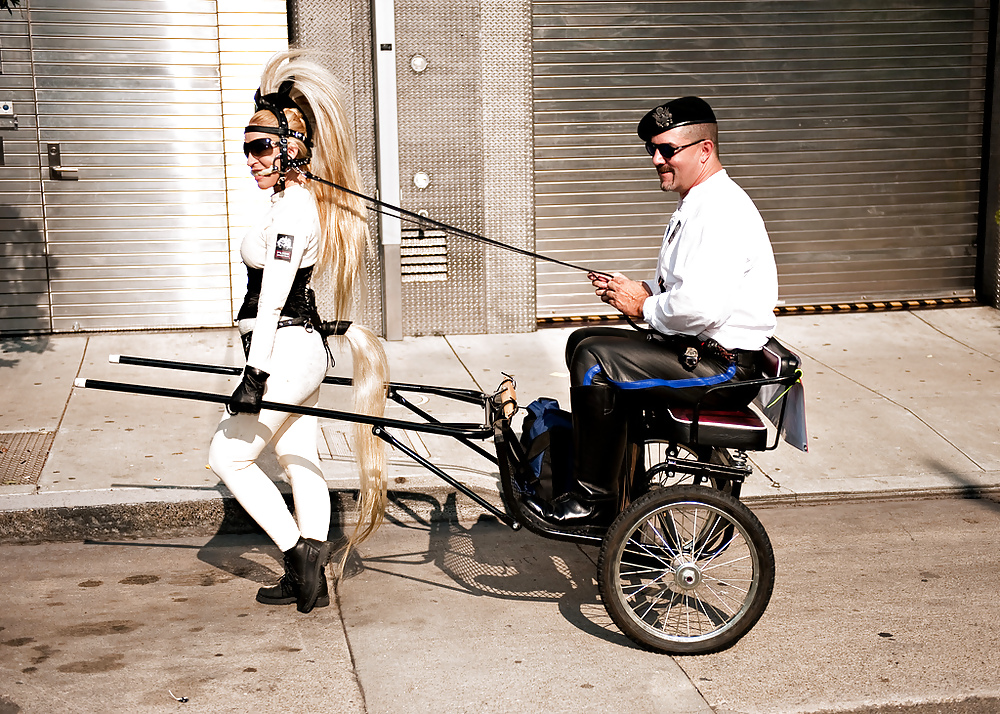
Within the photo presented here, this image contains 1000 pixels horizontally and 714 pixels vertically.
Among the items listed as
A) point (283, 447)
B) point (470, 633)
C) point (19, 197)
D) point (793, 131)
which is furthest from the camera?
point (793, 131)

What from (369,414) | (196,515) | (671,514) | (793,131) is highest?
(793,131)

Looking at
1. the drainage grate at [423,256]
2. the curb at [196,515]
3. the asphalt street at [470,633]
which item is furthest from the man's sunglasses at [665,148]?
the drainage grate at [423,256]

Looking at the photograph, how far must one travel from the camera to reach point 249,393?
423cm

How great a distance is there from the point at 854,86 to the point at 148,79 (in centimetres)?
590

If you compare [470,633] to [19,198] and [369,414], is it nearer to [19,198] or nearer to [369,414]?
[369,414]

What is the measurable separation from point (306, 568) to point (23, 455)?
2.54 metres

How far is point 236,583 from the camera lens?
16.3 feet

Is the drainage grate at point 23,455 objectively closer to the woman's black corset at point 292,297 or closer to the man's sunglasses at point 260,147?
the woman's black corset at point 292,297

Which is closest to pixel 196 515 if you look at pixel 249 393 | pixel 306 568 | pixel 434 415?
pixel 306 568

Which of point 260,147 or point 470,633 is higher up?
point 260,147

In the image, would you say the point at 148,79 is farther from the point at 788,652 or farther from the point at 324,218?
the point at 788,652

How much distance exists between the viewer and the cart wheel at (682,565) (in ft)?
13.5

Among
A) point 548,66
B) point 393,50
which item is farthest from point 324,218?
point 548,66

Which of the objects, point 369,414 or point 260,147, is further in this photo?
point 369,414
